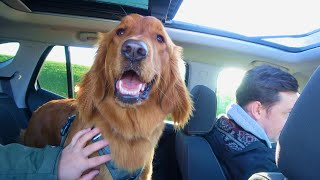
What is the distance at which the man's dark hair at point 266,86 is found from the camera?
2959 millimetres

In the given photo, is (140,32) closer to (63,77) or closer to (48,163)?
(48,163)

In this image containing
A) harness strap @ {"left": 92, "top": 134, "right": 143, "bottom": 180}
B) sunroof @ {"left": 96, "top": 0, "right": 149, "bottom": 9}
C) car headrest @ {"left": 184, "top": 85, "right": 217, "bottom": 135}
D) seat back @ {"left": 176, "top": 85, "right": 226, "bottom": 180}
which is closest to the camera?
harness strap @ {"left": 92, "top": 134, "right": 143, "bottom": 180}

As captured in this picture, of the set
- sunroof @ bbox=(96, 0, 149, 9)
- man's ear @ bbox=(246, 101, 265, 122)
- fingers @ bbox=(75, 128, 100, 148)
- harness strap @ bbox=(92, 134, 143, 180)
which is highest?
sunroof @ bbox=(96, 0, 149, 9)

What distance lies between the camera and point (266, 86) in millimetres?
2965

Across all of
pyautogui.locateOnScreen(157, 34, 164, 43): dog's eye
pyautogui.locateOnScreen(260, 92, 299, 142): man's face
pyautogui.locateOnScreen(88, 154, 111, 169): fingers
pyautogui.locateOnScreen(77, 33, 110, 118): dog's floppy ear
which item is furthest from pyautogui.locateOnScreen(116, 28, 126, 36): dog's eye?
pyautogui.locateOnScreen(260, 92, 299, 142): man's face

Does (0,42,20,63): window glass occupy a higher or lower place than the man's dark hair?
lower

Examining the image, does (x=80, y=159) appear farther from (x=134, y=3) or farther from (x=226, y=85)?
(x=226, y=85)

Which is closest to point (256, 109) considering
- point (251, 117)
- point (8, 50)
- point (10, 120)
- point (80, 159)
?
point (251, 117)

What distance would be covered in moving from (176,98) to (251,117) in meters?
0.58

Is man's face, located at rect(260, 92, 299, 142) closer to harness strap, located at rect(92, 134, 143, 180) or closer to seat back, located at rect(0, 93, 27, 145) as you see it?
harness strap, located at rect(92, 134, 143, 180)

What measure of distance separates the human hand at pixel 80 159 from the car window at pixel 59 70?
2.26 m

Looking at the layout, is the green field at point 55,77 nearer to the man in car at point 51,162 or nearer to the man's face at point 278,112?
the man in car at point 51,162

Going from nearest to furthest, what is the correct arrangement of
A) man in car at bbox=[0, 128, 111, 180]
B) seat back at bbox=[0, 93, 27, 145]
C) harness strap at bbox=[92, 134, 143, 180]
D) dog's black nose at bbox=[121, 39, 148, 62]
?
man in car at bbox=[0, 128, 111, 180]
dog's black nose at bbox=[121, 39, 148, 62]
harness strap at bbox=[92, 134, 143, 180]
seat back at bbox=[0, 93, 27, 145]

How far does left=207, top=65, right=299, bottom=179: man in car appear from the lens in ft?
8.43
